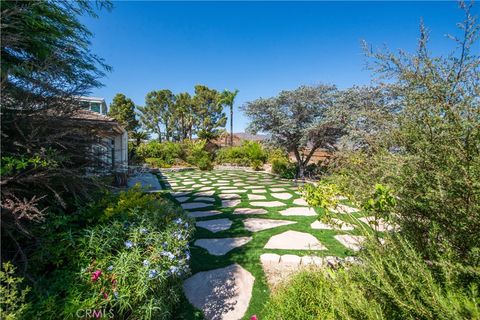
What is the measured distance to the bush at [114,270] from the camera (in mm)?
1660

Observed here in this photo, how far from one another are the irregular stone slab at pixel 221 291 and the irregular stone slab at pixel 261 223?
1.45 m

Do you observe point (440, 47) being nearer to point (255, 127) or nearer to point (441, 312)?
point (441, 312)

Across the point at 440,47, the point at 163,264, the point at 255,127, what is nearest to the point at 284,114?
the point at 255,127

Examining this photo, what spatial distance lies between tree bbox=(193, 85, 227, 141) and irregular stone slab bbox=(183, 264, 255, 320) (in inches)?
1246

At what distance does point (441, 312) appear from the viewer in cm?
104

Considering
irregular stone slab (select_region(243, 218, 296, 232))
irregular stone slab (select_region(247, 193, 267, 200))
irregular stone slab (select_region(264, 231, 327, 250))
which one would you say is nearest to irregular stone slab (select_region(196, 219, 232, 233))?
irregular stone slab (select_region(243, 218, 296, 232))

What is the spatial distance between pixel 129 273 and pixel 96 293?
239 millimetres

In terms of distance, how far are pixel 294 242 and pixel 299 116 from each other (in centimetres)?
800

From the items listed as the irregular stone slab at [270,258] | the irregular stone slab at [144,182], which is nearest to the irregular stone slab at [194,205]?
the irregular stone slab at [144,182]

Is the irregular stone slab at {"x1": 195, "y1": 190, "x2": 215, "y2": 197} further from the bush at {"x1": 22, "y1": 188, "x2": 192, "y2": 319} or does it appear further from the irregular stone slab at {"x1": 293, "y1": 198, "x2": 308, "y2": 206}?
the bush at {"x1": 22, "y1": 188, "x2": 192, "y2": 319}

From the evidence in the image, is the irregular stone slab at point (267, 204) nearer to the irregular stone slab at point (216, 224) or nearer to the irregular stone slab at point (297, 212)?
the irregular stone slab at point (297, 212)

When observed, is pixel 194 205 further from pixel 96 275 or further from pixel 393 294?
pixel 393 294

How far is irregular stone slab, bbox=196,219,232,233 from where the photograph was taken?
4.39 m

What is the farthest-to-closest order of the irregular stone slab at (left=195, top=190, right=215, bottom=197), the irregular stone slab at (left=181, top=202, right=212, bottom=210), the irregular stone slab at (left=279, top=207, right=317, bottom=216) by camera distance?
the irregular stone slab at (left=195, top=190, right=215, bottom=197) < the irregular stone slab at (left=181, top=202, right=212, bottom=210) < the irregular stone slab at (left=279, top=207, right=317, bottom=216)
